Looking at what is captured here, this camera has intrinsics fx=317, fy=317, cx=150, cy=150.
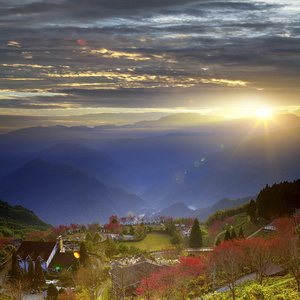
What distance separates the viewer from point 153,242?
64.4 meters

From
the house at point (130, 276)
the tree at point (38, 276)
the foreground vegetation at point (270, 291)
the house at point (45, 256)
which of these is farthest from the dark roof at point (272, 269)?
the house at point (45, 256)

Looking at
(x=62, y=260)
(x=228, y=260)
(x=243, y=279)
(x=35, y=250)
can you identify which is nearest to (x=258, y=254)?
(x=228, y=260)

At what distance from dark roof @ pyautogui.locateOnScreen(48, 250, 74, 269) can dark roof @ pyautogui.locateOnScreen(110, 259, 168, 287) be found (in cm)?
1277

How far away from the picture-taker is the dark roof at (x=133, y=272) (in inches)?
1312

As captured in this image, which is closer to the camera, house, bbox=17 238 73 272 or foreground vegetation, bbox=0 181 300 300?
foreground vegetation, bbox=0 181 300 300

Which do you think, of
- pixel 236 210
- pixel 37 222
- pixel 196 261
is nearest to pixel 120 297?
pixel 196 261

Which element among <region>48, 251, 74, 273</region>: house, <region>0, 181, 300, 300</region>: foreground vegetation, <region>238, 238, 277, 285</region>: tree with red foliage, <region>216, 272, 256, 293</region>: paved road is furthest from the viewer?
<region>48, 251, 74, 273</region>: house

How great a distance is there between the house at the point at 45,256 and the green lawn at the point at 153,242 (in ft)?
51.9

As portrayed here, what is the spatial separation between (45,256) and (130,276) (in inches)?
704

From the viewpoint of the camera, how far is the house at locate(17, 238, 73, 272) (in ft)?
151

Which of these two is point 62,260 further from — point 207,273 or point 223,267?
point 223,267

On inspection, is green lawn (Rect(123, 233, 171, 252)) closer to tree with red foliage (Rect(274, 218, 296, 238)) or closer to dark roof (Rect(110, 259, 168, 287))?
dark roof (Rect(110, 259, 168, 287))

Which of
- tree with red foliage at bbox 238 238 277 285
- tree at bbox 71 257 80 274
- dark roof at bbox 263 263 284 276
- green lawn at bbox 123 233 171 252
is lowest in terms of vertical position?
green lawn at bbox 123 233 171 252

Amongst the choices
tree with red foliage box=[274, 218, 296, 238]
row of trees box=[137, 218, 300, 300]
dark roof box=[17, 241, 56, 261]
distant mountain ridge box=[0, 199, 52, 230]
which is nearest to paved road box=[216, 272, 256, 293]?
row of trees box=[137, 218, 300, 300]
